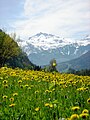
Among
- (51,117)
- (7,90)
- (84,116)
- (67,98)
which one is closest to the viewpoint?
(84,116)

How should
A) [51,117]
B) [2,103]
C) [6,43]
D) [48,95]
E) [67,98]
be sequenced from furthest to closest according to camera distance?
[6,43] < [48,95] < [67,98] < [2,103] < [51,117]

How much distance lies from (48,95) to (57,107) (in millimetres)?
2141

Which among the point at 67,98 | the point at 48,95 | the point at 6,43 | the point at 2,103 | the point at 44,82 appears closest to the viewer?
the point at 2,103

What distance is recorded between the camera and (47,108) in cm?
699

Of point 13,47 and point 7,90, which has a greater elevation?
point 13,47

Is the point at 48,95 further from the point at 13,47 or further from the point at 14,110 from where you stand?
the point at 13,47

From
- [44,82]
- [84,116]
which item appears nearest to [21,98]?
[44,82]

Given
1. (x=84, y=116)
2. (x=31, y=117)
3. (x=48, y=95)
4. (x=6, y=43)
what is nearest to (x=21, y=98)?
(x=48, y=95)

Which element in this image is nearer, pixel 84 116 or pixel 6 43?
pixel 84 116

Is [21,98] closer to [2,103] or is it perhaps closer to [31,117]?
[2,103]

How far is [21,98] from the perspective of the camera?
880 cm

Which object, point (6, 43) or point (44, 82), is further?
point (6, 43)

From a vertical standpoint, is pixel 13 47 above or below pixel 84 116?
above

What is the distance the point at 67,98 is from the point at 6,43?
5778cm
